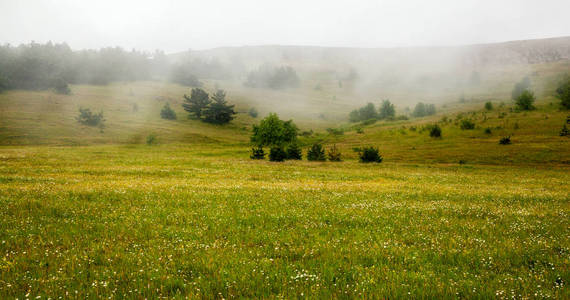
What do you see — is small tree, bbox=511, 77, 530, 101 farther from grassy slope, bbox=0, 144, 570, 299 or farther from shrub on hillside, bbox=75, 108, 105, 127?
shrub on hillside, bbox=75, 108, 105, 127

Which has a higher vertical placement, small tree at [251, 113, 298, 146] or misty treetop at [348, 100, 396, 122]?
misty treetop at [348, 100, 396, 122]

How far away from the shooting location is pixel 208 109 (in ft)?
446

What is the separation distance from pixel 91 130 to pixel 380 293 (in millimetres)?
102518

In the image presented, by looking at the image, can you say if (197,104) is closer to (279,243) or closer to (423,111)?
(423,111)

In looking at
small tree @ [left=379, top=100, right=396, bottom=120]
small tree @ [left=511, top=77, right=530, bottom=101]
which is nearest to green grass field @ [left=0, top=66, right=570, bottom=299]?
small tree @ [left=379, top=100, right=396, bottom=120]

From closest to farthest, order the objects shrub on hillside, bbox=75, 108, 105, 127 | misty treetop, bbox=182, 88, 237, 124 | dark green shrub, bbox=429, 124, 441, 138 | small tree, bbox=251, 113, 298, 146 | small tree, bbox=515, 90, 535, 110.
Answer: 1. small tree, bbox=251, 113, 298, 146
2. dark green shrub, bbox=429, 124, 441, 138
3. small tree, bbox=515, 90, 535, 110
4. shrub on hillside, bbox=75, 108, 105, 127
5. misty treetop, bbox=182, 88, 237, 124

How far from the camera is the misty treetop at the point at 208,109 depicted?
13462cm

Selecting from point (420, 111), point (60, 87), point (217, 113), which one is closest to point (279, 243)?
point (420, 111)

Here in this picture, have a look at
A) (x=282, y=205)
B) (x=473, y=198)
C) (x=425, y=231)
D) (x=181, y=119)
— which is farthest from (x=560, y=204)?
(x=181, y=119)

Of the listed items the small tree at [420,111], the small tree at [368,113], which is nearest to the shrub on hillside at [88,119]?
the small tree at [368,113]

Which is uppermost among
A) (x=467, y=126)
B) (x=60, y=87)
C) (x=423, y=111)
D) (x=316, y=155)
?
(x=60, y=87)

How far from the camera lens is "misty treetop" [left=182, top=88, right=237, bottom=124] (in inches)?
5300

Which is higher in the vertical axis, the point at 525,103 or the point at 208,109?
the point at 208,109

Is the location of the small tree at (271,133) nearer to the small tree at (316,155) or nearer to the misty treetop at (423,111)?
the small tree at (316,155)
